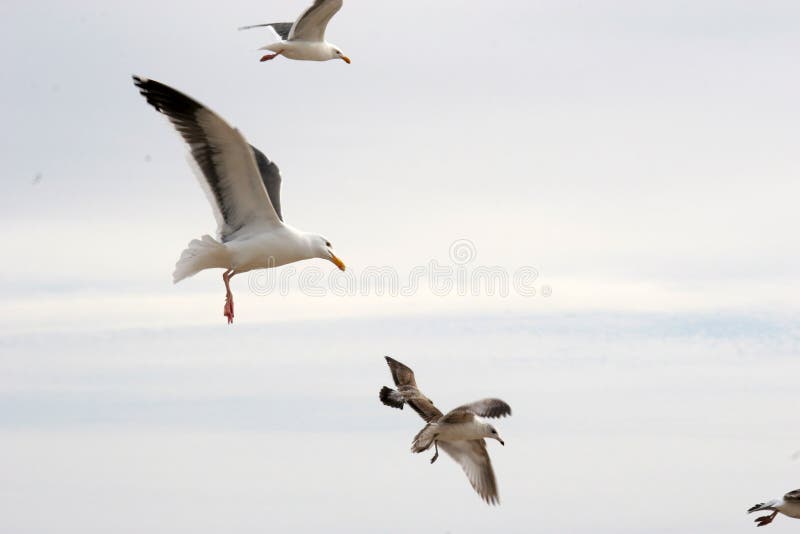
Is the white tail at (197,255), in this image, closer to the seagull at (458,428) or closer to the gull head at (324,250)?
the gull head at (324,250)

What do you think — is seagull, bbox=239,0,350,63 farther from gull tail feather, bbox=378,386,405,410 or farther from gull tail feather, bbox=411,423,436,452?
gull tail feather, bbox=411,423,436,452

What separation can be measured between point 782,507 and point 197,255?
813 centimetres

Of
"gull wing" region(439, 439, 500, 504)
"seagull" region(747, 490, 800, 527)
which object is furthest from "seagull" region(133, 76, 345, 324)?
"seagull" region(747, 490, 800, 527)

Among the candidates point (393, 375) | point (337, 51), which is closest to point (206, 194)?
point (393, 375)

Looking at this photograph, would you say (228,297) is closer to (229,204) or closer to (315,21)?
(229,204)

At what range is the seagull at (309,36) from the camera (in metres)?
22.4

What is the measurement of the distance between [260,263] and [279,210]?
2.89 feet

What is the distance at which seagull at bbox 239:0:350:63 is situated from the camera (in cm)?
2241

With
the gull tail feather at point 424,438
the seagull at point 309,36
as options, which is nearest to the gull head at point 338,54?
the seagull at point 309,36

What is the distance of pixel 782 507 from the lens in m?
16.2

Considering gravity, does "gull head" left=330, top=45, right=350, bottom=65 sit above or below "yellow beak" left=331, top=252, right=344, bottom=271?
above

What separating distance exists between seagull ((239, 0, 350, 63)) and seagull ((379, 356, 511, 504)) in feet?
26.7

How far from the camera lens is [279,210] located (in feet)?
51.7

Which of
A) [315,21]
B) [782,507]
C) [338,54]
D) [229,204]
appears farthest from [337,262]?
[338,54]
